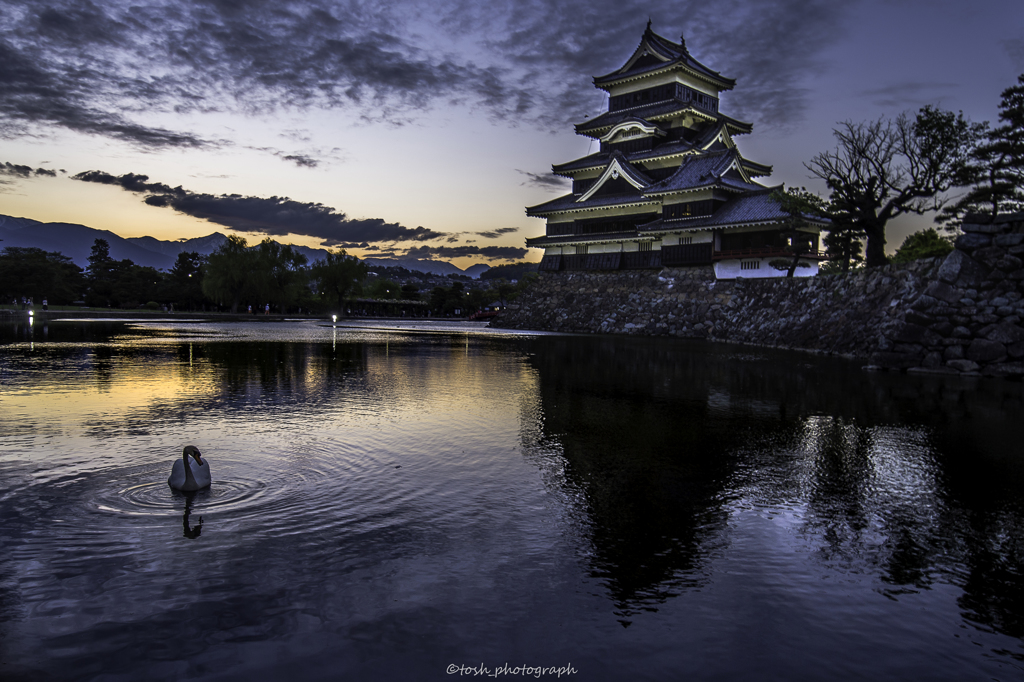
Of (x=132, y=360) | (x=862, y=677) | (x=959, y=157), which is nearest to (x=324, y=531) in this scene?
(x=862, y=677)

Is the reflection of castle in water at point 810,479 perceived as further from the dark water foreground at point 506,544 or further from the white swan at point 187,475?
the white swan at point 187,475

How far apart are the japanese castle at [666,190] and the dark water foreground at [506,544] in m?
31.9

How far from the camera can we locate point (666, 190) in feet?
146

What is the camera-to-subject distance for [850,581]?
190 inches

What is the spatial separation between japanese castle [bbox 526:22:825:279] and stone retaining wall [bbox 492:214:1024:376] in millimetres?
1987

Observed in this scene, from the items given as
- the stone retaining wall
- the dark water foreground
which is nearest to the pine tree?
the stone retaining wall

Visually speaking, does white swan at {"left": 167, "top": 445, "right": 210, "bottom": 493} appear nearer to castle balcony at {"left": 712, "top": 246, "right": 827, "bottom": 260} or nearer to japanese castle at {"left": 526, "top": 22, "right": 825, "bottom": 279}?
japanese castle at {"left": 526, "top": 22, "right": 825, "bottom": 279}

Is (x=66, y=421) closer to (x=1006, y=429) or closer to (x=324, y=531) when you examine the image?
(x=324, y=531)

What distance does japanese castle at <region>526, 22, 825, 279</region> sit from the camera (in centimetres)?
4156

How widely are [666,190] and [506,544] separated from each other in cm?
4268

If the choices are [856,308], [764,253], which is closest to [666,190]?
[764,253]

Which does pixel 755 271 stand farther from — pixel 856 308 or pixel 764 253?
pixel 856 308

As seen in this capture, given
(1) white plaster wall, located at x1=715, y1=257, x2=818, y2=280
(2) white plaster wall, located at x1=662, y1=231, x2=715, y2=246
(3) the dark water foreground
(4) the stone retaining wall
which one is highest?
(2) white plaster wall, located at x1=662, y1=231, x2=715, y2=246

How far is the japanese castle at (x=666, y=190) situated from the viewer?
41562 mm
